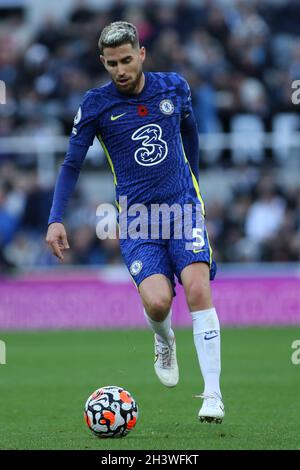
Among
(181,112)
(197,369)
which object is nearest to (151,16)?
(197,369)

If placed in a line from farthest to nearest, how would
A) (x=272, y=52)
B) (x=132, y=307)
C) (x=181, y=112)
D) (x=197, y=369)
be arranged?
(x=272, y=52), (x=132, y=307), (x=197, y=369), (x=181, y=112)

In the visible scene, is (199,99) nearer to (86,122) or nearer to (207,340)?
(86,122)

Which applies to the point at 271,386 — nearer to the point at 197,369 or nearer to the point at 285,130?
the point at 197,369

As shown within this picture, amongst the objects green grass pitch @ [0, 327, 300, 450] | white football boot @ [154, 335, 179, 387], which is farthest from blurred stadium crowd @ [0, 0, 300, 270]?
white football boot @ [154, 335, 179, 387]

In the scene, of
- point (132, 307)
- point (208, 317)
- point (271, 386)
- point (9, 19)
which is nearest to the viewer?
point (208, 317)

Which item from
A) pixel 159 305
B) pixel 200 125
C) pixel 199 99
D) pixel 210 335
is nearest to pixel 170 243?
pixel 159 305

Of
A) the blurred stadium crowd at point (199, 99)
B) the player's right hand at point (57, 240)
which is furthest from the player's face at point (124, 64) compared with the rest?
the blurred stadium crowd at point (199, 99)

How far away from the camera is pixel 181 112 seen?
8023mm

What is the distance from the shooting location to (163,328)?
8125 mm

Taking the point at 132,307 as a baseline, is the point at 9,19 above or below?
above

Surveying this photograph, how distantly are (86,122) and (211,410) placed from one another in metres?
2.15
